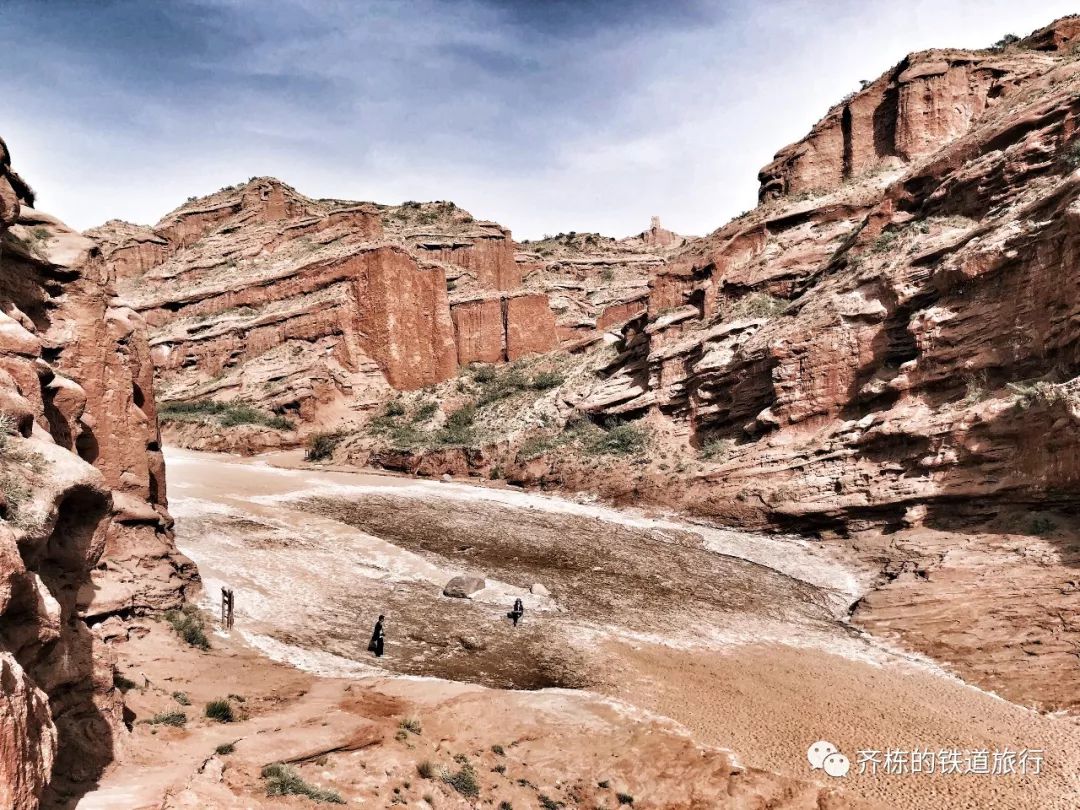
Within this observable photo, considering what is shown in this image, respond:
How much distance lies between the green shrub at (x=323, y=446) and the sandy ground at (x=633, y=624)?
13042 millimetres

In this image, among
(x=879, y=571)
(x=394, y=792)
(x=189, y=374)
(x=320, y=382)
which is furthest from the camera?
(x=189, y=374)

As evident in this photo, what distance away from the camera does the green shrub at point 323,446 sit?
40.8m

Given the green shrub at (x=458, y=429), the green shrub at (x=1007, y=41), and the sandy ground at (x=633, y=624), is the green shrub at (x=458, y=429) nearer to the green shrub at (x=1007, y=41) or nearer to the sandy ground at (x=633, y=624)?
the sandy ground at (x=633, y=624)

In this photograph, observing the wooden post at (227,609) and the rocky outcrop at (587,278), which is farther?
the rocky outcrop at (587,278)

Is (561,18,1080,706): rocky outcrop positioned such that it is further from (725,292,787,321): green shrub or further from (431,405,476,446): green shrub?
(431,405,476,446): green shrub

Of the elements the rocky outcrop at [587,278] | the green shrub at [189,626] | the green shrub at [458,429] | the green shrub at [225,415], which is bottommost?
the green shrub at [189,626]

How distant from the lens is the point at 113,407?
45.6ft

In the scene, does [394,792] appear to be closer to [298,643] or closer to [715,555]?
[298,643]

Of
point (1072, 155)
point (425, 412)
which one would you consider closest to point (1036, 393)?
point (1072, 155)

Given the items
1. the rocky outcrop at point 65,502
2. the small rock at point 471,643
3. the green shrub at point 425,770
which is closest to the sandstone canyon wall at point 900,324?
the small rock at point 471,643

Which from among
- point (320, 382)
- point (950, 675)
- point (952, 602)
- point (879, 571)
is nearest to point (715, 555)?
point (879, 571)

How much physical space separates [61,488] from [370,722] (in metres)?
5.57

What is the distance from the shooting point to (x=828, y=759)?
10531 mm

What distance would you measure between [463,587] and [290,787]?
34.5 feet
